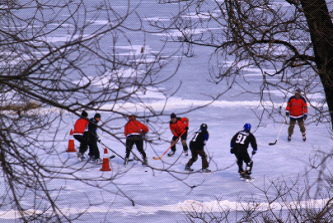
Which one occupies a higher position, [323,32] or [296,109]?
[323,32]

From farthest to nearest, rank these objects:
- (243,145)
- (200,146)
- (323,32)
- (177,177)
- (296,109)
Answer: (296,109), (200,146), (243,145), (323,32), (177,177)

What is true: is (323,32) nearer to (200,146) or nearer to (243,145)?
(243,145)

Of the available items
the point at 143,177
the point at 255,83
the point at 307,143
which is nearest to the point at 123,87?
the point at 143,177

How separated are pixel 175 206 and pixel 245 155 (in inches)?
102

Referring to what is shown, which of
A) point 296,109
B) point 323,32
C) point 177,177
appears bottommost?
A: point 177,177

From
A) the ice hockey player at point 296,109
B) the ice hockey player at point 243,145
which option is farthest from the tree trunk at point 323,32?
the ice hockey player at point 296,109

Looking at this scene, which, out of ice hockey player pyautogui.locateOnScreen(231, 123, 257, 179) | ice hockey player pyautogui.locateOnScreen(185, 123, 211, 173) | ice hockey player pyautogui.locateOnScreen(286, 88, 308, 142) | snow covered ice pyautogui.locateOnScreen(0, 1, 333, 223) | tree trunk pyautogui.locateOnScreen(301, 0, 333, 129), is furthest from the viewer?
ice hockey player pyautogui.locateOnScreen(286, 88, 308, 142)

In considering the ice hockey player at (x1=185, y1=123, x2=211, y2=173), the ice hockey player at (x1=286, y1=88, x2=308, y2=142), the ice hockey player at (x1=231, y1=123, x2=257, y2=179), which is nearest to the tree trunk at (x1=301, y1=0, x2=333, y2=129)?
the ice hockey player at (x1=231, y1=123, x2=257, y2=179)

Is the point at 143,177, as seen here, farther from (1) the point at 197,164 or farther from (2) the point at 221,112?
(2) the point at 221,112

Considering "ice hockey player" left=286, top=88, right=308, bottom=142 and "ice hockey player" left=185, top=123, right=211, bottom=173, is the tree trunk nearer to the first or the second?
"ice hockey player" left=185, top=123, right=211, bottom=173

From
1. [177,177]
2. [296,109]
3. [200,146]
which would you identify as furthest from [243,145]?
[177,177]

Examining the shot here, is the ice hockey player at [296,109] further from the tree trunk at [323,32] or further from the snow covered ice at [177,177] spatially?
the tree trunk at [323,32]

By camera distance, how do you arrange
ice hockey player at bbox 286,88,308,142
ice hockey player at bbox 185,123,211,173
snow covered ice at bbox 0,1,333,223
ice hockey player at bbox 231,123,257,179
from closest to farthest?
snow covered ice at bbox 0,1,333,223 → ice hockey player at bbox 231,123,257,179 → ice hockey player at bbox 185,123,211,173 → ice hockey player at bbox 286,88,308,142

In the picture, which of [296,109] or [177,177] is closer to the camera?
[177,177]
